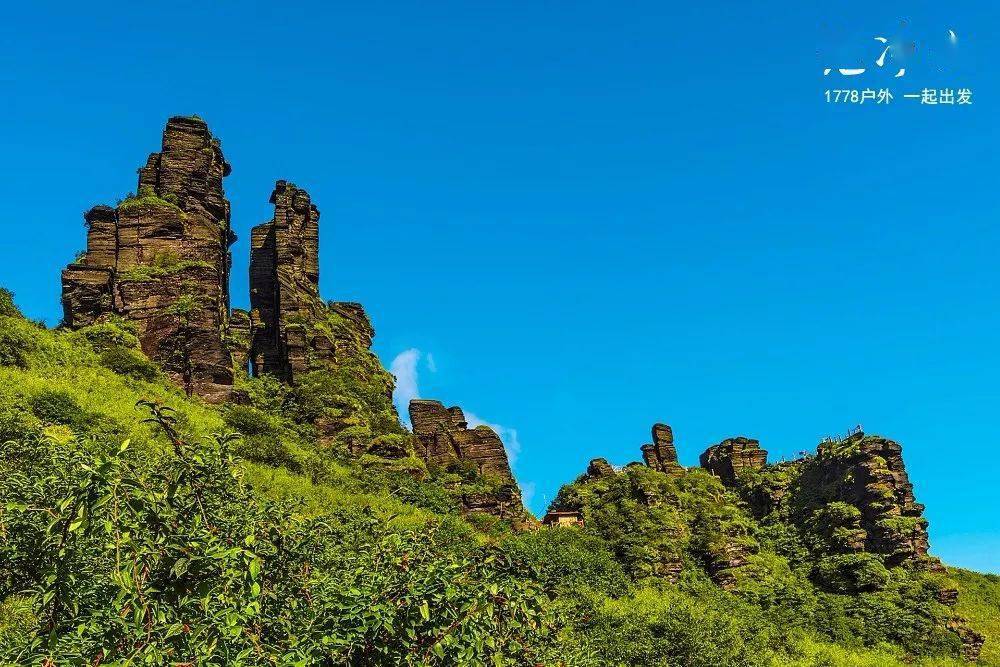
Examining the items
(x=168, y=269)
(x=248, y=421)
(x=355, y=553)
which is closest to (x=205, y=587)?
(x=355, y=553)

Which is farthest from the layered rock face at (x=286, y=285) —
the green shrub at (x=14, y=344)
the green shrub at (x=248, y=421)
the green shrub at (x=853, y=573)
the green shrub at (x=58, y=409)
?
the green shrub at (x=853, y=573)

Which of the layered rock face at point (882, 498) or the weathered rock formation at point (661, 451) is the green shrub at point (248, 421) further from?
the layered rock face at point (882, 498)

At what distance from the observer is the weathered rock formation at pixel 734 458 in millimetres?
91812

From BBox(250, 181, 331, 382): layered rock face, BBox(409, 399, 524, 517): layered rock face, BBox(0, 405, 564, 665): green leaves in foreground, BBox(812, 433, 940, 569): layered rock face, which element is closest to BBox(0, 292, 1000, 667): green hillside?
BBox(0, 405, 564, 665): green leaves in foreground

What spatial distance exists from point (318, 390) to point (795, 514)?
53.7 m

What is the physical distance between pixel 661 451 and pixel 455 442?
3288 cm

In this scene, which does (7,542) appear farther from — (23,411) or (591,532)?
(591,532)

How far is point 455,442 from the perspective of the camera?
208 ft

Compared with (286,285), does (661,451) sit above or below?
below

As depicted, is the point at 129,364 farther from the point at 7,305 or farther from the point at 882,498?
the point at 882,498

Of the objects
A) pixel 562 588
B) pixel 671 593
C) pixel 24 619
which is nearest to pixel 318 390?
pixel 562 588

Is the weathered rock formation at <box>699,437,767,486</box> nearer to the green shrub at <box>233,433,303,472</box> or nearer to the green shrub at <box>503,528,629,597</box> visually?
the green shrub at <box>503,528,629,597</box>

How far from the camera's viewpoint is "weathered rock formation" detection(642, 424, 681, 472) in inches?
3346

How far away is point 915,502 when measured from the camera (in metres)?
68.2
